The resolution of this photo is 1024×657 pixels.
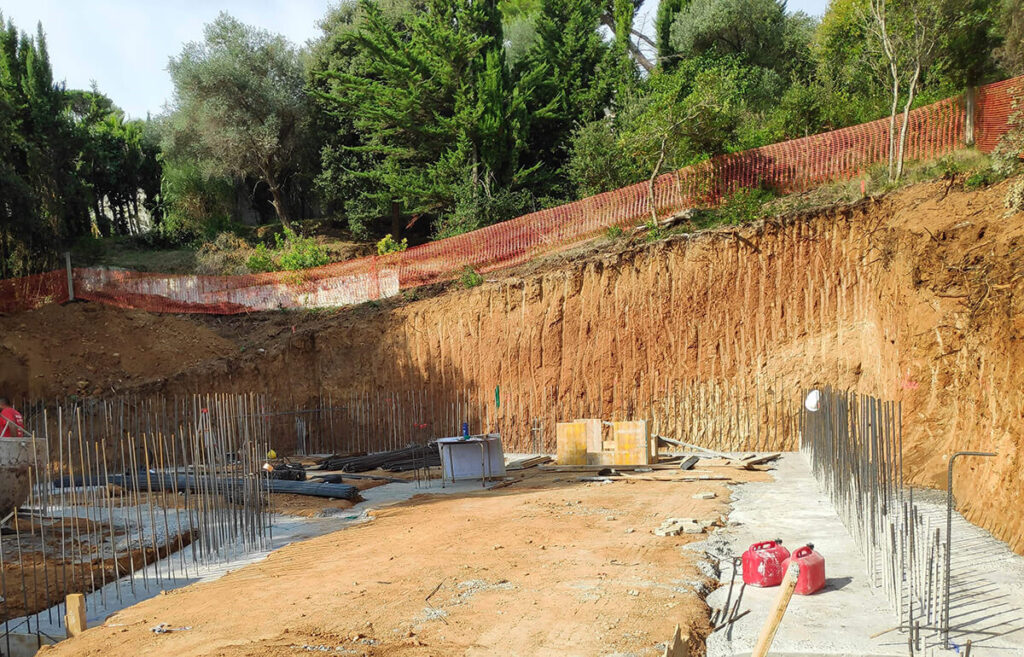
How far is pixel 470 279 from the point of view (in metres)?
21.8

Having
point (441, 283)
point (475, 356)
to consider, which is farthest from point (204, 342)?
point (475, 356)

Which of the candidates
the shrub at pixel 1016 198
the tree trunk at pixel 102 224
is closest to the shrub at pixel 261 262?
the tree trunk at pixel 102 224

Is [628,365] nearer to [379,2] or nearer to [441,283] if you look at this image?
[441,283]

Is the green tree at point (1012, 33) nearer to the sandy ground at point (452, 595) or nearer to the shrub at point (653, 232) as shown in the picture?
the shrub at point (653, 232)

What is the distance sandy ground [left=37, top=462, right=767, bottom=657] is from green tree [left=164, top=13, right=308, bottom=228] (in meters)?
26.4

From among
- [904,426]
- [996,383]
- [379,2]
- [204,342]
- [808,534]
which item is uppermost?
[379,2]

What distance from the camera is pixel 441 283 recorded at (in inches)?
894

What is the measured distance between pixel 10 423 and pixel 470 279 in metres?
13.1

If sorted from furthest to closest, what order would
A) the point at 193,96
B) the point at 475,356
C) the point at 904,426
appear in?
the point at 193,96 < the point at 475,356 < the point at 904,426

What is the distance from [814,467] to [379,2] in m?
33.3

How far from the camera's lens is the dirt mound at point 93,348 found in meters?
21.9

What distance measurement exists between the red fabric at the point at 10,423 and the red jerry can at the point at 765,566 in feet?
30.6

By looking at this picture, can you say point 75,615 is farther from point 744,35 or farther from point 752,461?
point 744,35

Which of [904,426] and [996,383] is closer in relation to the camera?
[996,383]
